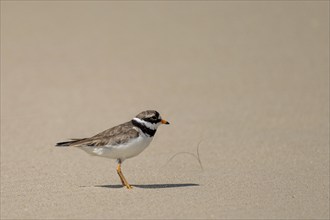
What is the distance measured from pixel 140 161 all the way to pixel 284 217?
2.85m

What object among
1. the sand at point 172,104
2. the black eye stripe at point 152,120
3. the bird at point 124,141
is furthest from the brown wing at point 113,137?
the sand at point 172,104

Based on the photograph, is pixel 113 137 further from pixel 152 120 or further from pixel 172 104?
pixel 172 104

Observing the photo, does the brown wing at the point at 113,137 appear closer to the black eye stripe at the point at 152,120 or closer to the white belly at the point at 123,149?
the white belly at the point at 123,149

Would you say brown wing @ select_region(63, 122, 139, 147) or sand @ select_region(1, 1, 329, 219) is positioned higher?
brown wing @ select_region(63, 122, 139, 147)

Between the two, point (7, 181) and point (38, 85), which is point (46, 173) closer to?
point (7, 181)

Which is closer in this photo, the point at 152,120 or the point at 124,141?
the point at 124,141

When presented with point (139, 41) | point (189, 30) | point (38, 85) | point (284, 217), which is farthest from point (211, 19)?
point (284, 217)

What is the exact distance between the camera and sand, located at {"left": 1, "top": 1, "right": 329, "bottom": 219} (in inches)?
273

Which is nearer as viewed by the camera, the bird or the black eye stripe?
the bird

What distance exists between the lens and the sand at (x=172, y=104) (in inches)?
273

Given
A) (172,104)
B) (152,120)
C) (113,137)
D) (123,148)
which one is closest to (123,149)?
(123,148)

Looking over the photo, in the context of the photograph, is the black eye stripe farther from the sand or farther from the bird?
the sand

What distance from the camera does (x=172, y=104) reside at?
39.1ft

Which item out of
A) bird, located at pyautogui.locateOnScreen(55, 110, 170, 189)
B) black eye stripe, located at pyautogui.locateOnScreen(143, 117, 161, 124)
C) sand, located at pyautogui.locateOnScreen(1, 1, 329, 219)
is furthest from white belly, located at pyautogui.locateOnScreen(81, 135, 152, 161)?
sand, located at pyautogui.locateOnScreen(1, 1, 329, 219)
